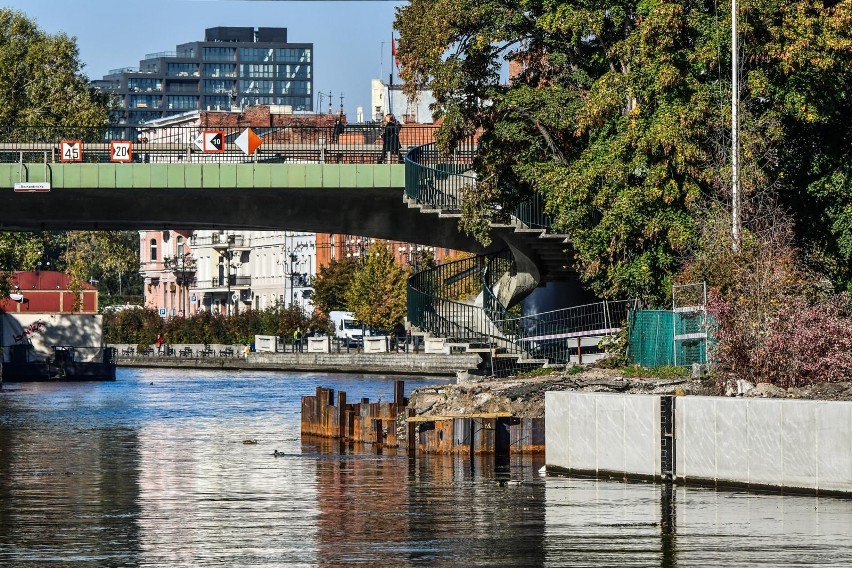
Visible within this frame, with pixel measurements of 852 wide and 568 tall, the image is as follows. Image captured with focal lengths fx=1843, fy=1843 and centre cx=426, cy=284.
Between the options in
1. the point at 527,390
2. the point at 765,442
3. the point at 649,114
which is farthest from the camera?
the point at 649,114

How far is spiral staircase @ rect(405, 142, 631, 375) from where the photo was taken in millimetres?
45125

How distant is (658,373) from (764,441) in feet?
32.7

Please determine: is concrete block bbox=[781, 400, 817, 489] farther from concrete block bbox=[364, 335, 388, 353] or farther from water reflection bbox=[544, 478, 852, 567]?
concrete block bbox=[364, 335, 388, 353]

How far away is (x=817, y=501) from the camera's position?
24.1m

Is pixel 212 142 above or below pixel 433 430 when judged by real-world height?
above

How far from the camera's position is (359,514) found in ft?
80.8

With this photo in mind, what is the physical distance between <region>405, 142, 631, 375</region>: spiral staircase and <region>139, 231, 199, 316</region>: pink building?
10452cm

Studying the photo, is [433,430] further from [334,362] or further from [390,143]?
[334,362]

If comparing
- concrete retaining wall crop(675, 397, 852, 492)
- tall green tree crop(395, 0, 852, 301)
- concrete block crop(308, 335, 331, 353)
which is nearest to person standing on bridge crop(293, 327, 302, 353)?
concrete block crop(308, 335, 331, 353)

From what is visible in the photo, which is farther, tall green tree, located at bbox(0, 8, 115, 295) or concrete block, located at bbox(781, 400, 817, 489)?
tall green tree, located at bbox(0, 8, 115, 295)

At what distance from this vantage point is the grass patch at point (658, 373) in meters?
34.5

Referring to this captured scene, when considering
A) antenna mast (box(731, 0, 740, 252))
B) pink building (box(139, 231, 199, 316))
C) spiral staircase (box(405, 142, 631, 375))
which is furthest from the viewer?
pink building (box(139, 231, 199, 316))

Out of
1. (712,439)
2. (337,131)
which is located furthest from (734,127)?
(337,131)

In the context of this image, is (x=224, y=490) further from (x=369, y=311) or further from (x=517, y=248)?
(x=369, y=311)
